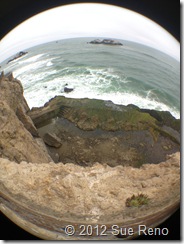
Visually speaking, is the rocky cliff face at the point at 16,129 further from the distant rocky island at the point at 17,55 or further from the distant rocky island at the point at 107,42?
the distant rocky island at the point at 107,42

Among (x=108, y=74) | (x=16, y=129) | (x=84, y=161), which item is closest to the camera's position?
(x=108, y=74)

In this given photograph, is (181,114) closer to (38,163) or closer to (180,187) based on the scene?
(180,187)

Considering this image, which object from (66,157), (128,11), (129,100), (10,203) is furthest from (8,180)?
(128,11)

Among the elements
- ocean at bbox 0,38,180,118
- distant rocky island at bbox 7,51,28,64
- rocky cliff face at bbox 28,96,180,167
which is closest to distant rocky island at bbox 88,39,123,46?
ocean at bbox 0,38,180,118

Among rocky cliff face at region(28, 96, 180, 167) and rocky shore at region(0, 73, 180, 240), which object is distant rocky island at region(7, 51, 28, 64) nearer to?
rocky shore at region(0, 73, 180, 240)

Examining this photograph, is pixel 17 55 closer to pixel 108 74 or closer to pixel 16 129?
pixel 16 129

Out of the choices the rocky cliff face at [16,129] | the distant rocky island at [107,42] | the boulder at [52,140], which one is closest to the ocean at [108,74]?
the distant rocky island at [107,42]

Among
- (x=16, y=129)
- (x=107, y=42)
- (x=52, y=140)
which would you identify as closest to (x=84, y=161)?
(x=52, y=140)
